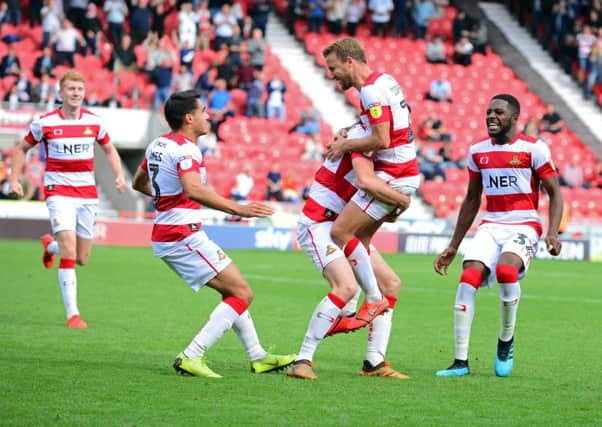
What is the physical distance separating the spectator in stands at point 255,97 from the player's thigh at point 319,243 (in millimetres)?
22012

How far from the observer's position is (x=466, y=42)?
35750mm

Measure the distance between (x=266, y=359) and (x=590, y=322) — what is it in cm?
575

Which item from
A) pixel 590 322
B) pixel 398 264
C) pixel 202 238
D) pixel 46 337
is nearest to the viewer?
pixel 202 238

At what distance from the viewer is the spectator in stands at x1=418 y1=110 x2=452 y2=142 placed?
31516 millimetres

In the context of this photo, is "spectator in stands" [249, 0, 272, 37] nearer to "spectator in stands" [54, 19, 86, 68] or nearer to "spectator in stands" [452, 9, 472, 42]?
"spectator in stands" [54, 19, 86, 68]

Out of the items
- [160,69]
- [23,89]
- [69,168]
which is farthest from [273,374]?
[160,69]

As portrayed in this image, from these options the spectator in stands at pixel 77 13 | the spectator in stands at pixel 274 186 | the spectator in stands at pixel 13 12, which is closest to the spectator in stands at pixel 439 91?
the spectator in stands at pixel 274 186

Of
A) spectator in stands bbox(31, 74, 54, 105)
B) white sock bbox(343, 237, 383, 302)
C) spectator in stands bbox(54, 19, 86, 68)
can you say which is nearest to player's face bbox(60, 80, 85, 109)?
white sock bbox(343, 237, 383, 302)

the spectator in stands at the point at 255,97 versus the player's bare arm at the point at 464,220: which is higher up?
the player's bare arm at the point at 464,220

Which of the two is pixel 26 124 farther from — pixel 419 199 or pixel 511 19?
pixel 511 19

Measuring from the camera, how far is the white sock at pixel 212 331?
26.4 feet

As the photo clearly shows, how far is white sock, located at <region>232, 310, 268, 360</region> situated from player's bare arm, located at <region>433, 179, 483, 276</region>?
5.03 ft

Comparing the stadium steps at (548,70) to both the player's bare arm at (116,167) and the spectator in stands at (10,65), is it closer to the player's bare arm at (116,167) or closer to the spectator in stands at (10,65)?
the spectator in stands at (10,65)

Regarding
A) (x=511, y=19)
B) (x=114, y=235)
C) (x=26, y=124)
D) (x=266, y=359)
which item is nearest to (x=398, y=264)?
A: (x=114, y=235)
